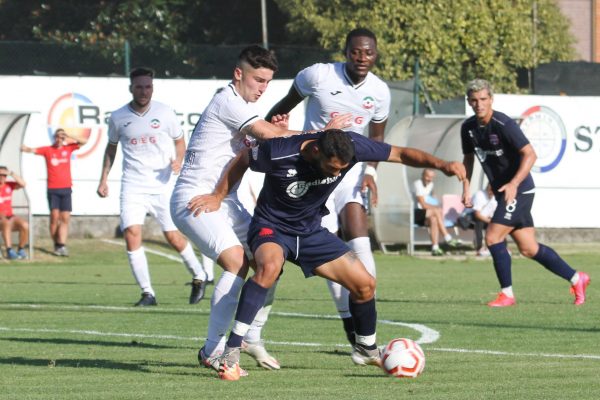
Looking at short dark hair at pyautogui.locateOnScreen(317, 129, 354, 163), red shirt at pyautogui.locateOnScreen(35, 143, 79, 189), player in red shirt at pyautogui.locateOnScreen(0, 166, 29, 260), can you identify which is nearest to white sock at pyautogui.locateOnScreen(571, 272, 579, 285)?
short dark hair at pyautogui.locateOnScreen(317, 129, 354, 163)

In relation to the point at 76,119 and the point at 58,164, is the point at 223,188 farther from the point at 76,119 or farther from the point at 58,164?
the point at 76,119

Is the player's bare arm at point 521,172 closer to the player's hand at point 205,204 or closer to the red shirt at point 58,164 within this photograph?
the player's hand at point 205,204

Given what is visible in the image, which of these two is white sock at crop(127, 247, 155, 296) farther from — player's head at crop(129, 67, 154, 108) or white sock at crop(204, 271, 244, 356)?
white sock at crop(204, 271, 244, 356)

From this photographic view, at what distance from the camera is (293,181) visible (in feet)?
27.9

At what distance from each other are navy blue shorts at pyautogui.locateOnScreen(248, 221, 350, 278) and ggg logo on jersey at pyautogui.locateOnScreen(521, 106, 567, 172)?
18343mm

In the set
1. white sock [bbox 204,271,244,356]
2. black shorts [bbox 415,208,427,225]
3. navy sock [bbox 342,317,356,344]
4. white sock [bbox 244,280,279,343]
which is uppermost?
white sock [bbox 204,271,244,356]

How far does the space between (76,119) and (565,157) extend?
30.8 feet

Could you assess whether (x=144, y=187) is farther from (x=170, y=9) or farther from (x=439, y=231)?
(x=170, y=9)

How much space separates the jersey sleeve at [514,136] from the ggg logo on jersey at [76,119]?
1297 centimetres

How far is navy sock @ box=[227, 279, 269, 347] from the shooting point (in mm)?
8422

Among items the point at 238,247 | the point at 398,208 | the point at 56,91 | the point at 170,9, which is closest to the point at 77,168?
the point at 56,91

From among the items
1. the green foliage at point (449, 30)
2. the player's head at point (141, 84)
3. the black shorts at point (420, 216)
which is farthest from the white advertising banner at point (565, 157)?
the player's head at point (141, 84)

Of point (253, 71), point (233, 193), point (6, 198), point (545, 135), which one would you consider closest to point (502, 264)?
point (233, 193)

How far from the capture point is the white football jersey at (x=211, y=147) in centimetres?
918
